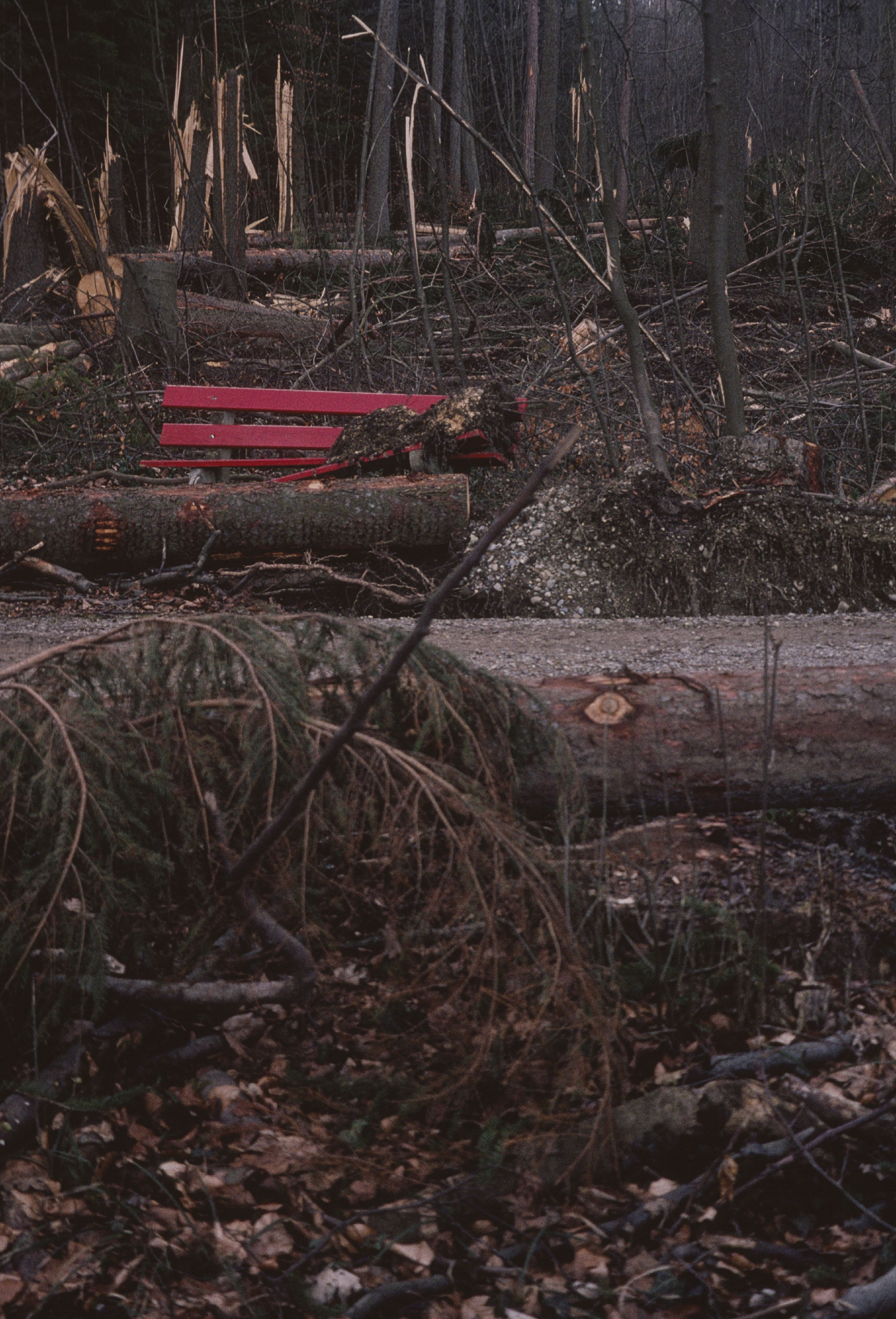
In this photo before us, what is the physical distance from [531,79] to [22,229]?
12662 mm

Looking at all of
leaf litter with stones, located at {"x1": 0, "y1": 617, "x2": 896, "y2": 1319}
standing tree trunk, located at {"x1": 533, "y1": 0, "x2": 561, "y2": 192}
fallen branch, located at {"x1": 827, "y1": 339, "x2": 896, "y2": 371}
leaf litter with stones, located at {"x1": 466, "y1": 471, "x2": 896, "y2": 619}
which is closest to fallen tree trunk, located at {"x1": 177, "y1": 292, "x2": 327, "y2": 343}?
fallen branch, located at {"x1": 827, "y1": 339, "x2": 896, "y2": 371}

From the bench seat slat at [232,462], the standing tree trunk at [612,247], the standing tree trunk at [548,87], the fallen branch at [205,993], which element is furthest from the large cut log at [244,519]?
the standing tree trunk at [548,87]

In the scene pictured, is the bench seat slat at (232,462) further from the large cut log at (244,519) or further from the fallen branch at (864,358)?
the fallen branch at (864,358)

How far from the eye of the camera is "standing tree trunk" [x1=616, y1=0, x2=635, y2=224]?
6.42 m

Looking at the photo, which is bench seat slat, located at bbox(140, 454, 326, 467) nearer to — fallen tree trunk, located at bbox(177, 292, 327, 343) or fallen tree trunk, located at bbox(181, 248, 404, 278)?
fallen tree trunk, located at bbox(177, 292, 327, 343)

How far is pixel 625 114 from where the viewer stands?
10.7 meters

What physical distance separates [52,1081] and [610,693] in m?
1.63

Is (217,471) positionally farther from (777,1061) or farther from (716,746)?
(777,1061)

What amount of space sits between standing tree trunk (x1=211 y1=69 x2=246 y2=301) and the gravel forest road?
6.96 m

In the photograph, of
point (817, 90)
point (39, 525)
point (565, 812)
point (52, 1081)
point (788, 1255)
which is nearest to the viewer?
point (788, 1255)

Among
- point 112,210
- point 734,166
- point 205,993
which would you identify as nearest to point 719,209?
point 734,166

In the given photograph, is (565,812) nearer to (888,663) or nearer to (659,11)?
(888,663)

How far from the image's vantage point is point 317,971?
211 cm

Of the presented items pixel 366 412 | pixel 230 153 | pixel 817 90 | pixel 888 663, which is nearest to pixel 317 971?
pixel 888 663
